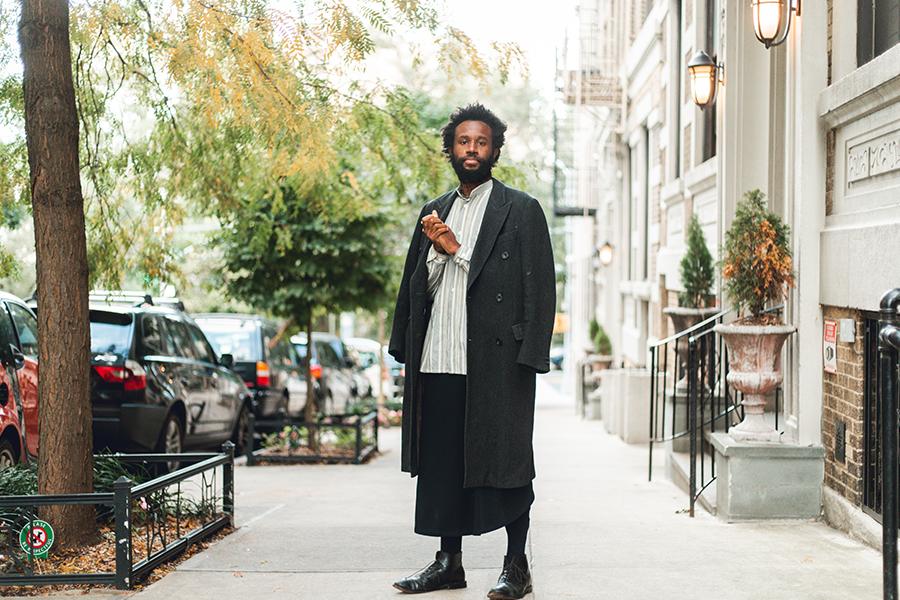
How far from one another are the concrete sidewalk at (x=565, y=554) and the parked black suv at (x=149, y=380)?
1604 millimetres

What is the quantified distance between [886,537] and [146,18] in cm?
609

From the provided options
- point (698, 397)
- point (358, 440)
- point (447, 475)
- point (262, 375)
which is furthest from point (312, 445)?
point (447, 475)

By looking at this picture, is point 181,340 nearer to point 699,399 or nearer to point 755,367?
point 699,399

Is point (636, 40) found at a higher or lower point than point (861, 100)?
higher

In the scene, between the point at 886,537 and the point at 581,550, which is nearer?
the point at 886,537

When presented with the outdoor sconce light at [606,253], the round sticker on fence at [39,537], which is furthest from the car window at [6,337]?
the outdoor sconce light at [606,253]

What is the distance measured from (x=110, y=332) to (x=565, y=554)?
18.7ft

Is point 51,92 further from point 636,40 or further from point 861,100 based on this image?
point 636,40

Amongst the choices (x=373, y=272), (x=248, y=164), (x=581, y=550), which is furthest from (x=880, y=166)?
(x=373, y=272)

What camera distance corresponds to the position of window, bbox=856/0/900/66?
6680 millimetres

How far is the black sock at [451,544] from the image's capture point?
549 cm

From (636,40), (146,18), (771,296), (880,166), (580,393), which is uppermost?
(636,40)

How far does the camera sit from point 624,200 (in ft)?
71.6

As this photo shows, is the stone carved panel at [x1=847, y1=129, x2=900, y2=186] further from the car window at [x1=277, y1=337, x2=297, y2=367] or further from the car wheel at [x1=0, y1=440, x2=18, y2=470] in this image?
the car window at [x1=277, y1=337, x2=297, y2=367]
